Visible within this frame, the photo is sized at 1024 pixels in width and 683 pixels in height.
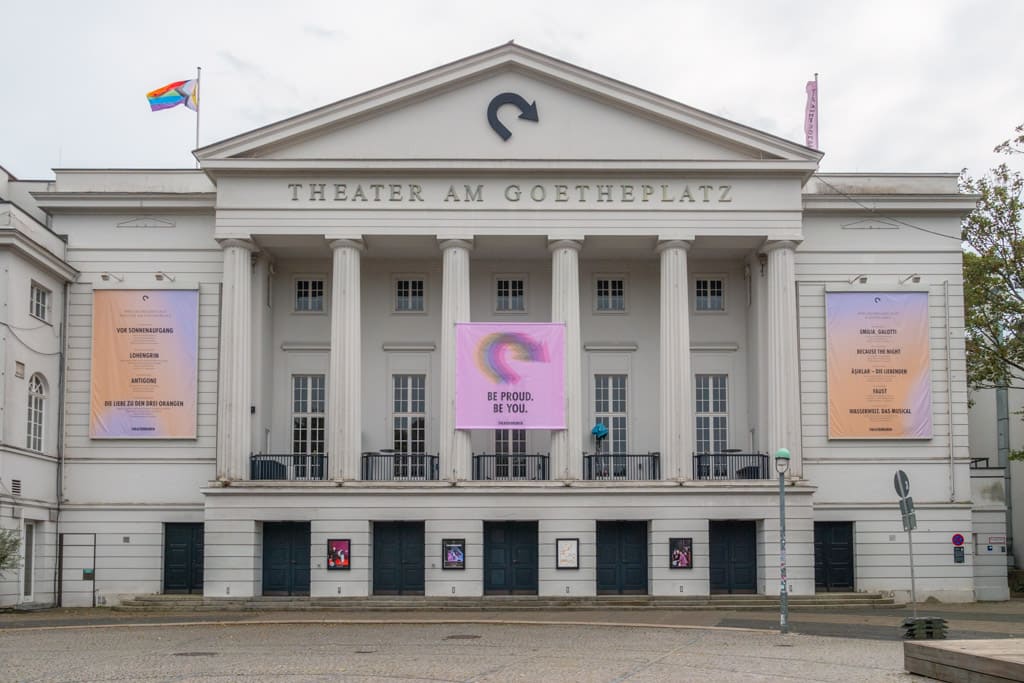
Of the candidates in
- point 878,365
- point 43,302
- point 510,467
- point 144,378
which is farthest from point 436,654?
point 878,365

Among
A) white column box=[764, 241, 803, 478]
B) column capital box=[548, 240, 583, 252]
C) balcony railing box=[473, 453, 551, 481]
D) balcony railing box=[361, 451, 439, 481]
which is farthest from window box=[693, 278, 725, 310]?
balcony railing box=[361, 451, 439, 481]

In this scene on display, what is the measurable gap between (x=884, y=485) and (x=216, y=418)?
67.8ft

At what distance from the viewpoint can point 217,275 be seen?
41.6 meters

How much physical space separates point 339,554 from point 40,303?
38.4ft

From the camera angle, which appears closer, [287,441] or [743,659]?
[743,659]

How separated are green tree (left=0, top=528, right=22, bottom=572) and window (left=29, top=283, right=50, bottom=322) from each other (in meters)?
6.58

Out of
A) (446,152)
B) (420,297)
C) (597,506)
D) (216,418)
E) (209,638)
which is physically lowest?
(209,638)

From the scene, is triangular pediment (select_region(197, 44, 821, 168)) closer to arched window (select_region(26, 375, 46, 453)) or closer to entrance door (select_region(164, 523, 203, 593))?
arched window (select_region(26, 375, 46, 453))

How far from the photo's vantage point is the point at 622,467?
138ft

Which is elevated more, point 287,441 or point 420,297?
point 420,297

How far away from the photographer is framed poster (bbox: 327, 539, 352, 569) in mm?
38625

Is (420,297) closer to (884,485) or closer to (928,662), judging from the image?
(884,485)

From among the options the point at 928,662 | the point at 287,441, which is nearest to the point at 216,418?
the point at 287,441

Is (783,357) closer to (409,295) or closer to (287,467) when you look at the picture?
(409,295)
